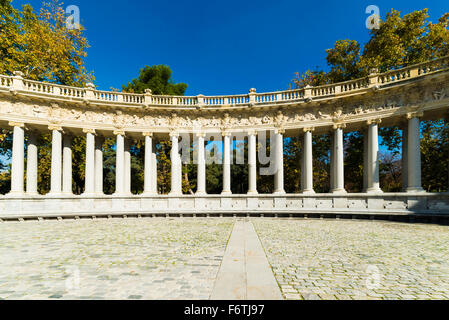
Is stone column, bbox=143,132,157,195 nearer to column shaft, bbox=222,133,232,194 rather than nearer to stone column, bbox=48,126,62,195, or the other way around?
column shaft, bbox=222,133,232,194

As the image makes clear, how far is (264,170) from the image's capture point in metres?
26.1

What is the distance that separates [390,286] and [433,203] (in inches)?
621

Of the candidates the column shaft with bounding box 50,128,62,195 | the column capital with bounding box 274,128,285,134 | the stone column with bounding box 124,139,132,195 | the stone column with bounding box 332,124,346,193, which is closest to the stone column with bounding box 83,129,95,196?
the column shaft with bounding box 50,128,62,195

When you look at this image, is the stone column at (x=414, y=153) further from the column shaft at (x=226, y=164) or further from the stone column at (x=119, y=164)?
the stone column at (x=119, y=164)

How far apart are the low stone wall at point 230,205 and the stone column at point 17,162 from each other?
1.17 meters

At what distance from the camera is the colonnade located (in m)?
16.9

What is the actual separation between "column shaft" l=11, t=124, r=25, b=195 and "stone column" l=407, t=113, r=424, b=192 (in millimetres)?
33004

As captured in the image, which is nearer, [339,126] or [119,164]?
[339,126]

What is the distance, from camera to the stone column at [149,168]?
19.9m

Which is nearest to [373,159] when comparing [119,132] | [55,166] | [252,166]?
[252,166]

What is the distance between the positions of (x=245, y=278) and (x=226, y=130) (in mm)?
17639

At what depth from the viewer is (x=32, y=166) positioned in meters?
18.6

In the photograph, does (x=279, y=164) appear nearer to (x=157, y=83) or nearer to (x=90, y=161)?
(x=90, y=161)
